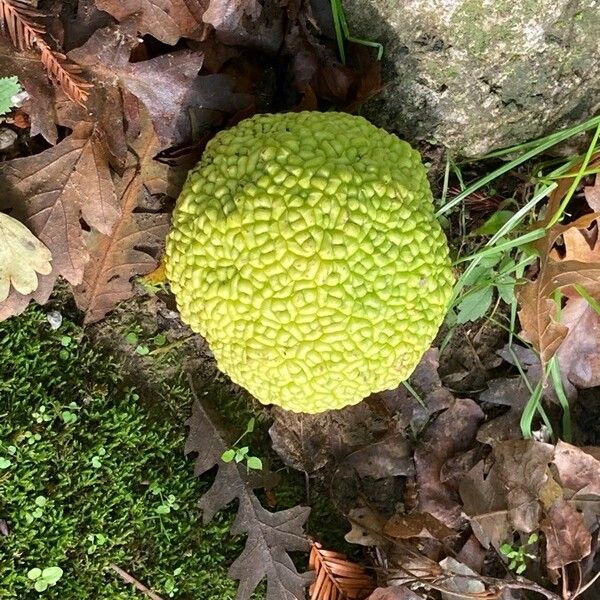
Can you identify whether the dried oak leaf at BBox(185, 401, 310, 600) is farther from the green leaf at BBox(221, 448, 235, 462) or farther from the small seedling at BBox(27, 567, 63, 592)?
the small seedling at BBox(27, 567, 63, 592)

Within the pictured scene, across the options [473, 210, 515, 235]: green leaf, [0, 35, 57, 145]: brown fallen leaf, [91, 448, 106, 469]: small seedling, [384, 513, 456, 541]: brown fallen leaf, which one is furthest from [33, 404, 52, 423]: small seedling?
[473, 210, 515, 235]: green leaf

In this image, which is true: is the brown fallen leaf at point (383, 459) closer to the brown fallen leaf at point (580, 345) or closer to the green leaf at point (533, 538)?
the green leaf at point (533, 538)

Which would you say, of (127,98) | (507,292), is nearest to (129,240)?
(127,98)

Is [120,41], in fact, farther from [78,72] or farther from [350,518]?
[350,518]

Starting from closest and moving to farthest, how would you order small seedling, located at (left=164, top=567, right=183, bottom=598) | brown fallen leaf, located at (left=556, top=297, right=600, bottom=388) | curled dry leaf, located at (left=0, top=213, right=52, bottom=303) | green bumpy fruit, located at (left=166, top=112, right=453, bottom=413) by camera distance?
green bumpy fruit, located at (left=166, top=112, right=453, bottom=413) < curled dry leaf, located at (left=0, top=213, right=52, bottom=303) < small seedling, located at (left=164, top=567, right=183, bottom=598) < brown fallen leaf, located at (left=556, top=297, right=600, bottom=388)

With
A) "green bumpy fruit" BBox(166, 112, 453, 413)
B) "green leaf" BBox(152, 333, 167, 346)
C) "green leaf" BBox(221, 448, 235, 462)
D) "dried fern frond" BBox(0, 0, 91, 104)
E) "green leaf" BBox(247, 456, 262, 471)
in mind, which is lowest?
"green leaf" BBox(247, 456, 262, 471)

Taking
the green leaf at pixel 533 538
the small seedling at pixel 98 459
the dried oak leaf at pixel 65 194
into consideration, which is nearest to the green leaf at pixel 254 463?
the small seedling at pixel 98 459

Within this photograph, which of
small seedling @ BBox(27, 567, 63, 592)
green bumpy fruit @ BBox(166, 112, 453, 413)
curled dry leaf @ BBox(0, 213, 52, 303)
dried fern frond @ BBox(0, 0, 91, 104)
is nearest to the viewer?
green bumpy fruit @ BBox(166, 112, 453, 413)
